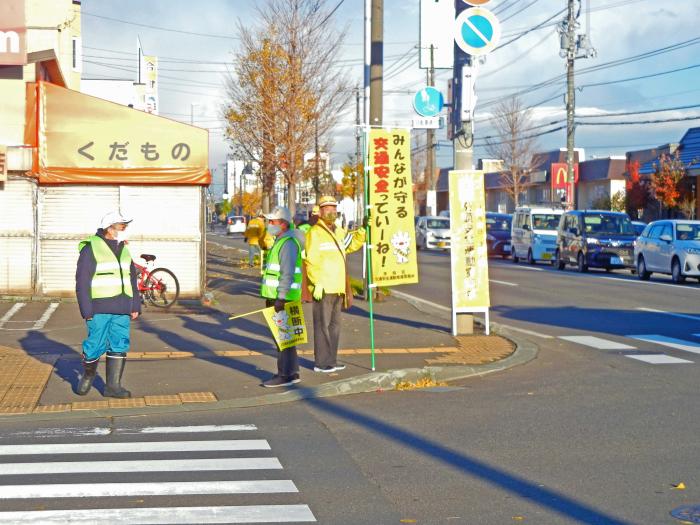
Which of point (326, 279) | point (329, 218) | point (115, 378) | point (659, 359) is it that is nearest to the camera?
point (115, 378)

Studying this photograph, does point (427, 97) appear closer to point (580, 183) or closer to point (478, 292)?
point (478, 292)

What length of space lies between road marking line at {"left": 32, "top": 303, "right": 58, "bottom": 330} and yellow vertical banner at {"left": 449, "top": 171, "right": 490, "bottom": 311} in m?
6.30

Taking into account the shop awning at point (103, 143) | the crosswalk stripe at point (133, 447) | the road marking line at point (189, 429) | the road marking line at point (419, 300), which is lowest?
the road marking line at point (189, 429)

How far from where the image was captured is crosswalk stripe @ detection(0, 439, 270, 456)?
8203 millimetres

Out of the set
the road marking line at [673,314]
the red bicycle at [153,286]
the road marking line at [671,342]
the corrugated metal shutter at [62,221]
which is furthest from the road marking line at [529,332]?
the corrugated metal shutter at [62,221]

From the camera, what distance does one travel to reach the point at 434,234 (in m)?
51.4

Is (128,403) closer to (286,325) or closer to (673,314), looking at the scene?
(286,325)

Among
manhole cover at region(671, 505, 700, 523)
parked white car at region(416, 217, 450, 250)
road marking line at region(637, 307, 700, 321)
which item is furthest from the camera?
parked white car at region(416, 217, 450, 250)

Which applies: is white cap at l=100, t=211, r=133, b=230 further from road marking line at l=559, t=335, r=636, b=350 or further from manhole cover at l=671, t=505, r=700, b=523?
road marking line at l=559, t=335, r=636, b=350

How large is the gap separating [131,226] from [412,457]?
12.8 m

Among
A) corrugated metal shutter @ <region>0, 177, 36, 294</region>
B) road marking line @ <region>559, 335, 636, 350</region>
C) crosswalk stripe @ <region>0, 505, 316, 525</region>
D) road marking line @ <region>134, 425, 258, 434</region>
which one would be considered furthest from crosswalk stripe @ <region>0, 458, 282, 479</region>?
corrugated metal shutter @ <region>0, 177, 36, 294</region>

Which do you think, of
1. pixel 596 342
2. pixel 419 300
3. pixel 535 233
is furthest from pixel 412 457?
pixel 535 233

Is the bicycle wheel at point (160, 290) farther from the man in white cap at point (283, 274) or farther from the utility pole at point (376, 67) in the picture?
the man in white cap at point (283, 274)

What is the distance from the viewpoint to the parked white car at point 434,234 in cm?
5144
